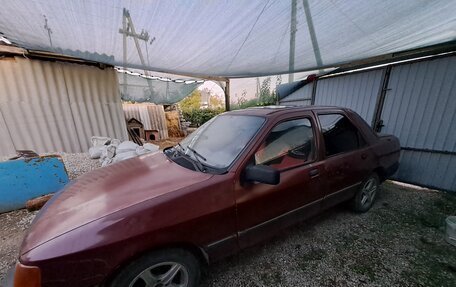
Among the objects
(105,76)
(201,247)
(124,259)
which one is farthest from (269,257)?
(105,76)

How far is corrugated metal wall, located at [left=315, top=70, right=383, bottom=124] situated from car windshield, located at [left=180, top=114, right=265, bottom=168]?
3961mm

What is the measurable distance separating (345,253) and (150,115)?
10.6m

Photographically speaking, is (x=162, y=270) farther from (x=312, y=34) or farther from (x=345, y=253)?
(x=312, y=34)

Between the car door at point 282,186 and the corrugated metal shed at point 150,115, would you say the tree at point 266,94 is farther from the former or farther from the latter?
the car door at point 282,186

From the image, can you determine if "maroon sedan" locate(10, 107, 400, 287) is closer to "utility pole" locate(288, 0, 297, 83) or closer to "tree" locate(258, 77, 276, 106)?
"utility pole" locate(288, 0, 297, 83)

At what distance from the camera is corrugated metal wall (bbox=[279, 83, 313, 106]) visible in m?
5.93

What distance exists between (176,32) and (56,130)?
14.7 ft

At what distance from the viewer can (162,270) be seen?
1.45 metres

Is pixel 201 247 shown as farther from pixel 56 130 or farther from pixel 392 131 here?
pixel 56 130

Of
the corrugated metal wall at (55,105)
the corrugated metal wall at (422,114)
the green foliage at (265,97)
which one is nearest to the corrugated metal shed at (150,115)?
the corrugated metal wall at (55,105)

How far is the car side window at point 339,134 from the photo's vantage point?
225cm

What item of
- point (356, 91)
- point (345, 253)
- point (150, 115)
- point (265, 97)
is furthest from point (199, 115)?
point (345, 253)

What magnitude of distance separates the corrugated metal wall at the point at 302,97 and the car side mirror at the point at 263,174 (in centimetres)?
522

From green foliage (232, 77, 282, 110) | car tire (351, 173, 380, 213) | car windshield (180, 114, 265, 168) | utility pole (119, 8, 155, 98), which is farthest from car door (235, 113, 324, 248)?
green foliage (232, 77, 282, 110)
